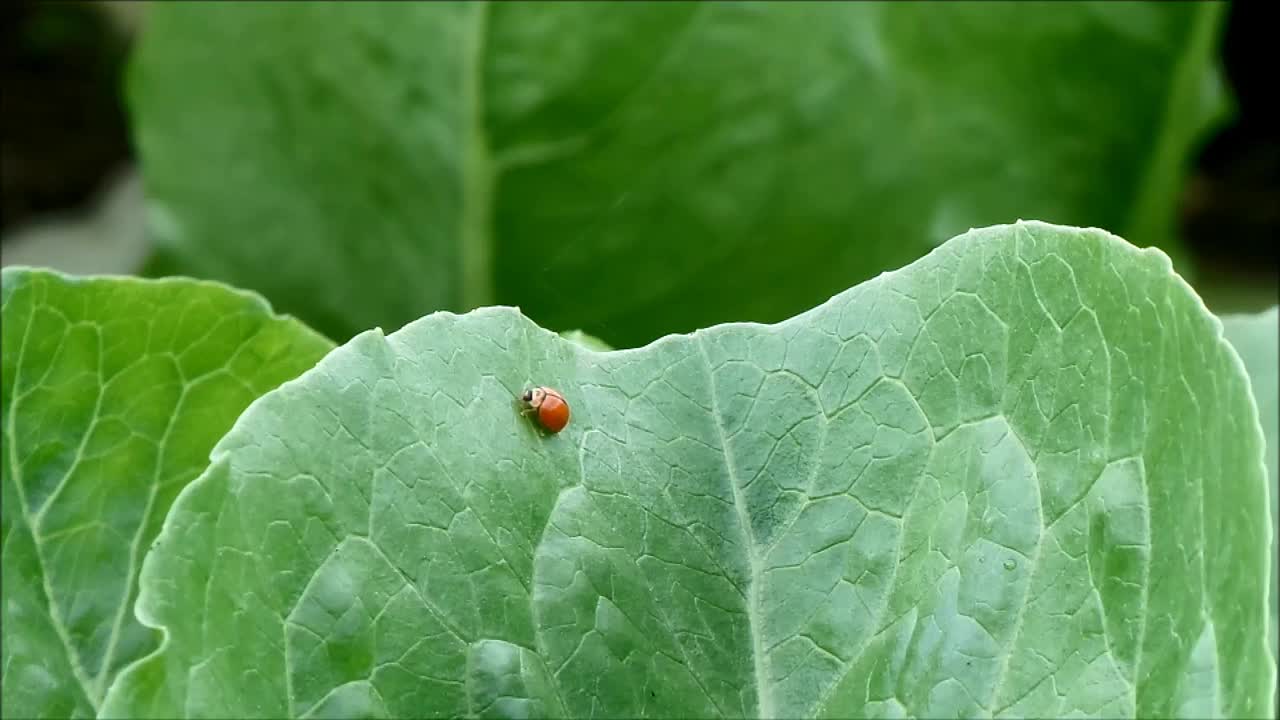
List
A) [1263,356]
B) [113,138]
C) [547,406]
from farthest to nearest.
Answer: [113,138] → [1263,356] → [547,406]

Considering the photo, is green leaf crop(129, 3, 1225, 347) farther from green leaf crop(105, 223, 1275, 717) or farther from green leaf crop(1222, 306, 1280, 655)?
green leaf crop(105, 223, 1275, 717)

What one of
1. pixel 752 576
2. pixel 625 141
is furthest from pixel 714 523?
pixel 625 141

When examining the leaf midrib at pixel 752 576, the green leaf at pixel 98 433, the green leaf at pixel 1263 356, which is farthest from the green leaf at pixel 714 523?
the green leaf at pixel 1263 356

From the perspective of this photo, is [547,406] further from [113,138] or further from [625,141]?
[113,138]

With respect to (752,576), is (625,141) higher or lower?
higher

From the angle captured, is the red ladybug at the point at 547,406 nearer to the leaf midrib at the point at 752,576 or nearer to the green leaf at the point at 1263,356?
the leaf midrib at the point at 752,576

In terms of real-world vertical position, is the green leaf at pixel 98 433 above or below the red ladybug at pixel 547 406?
below

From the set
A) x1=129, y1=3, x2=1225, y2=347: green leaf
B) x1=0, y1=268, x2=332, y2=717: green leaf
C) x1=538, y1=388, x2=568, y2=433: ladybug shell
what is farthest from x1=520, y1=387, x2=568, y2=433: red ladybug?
x1=129, y1=3, x2=1225, y2=347: green leaf
